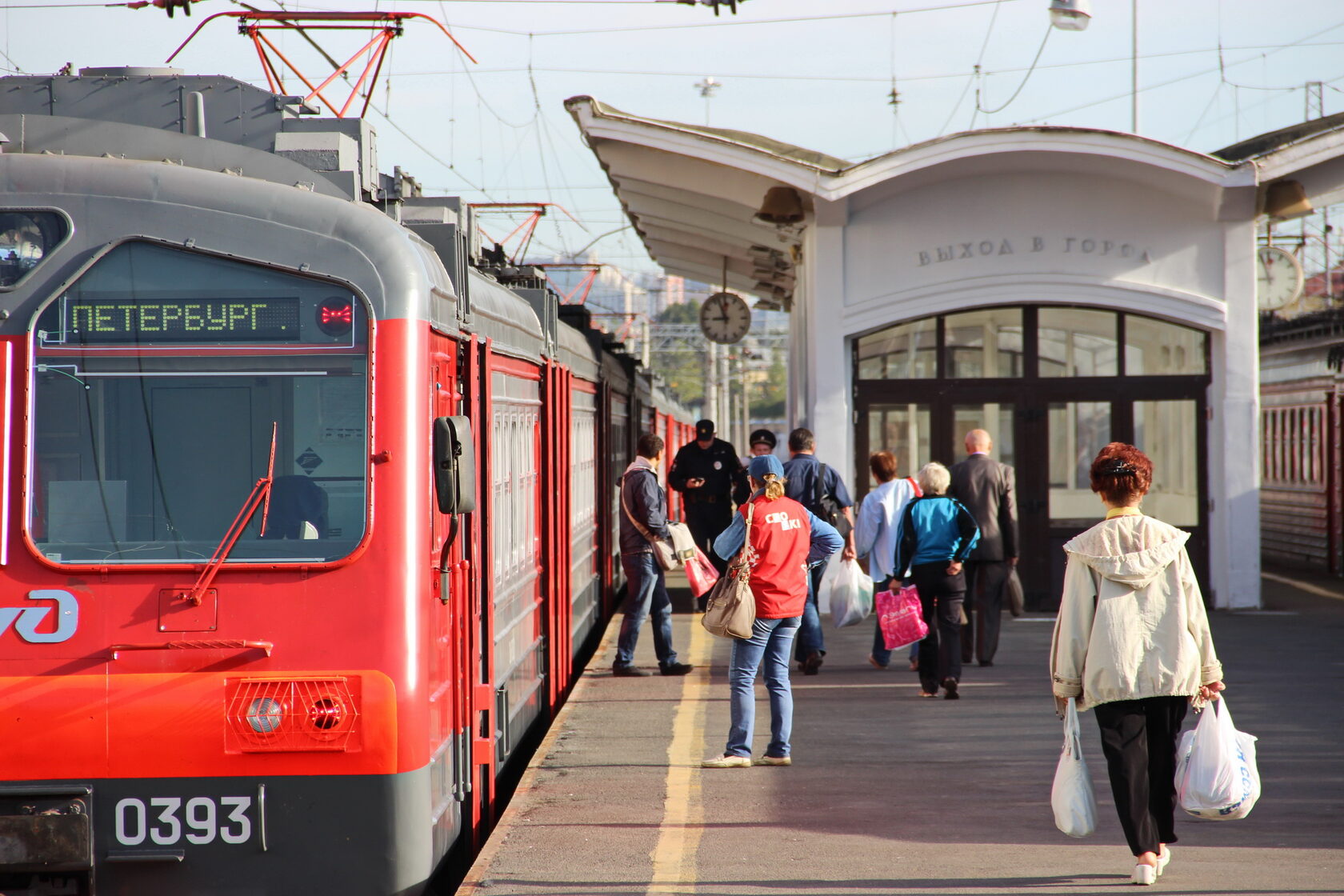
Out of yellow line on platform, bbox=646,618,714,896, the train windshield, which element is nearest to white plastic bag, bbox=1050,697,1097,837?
yellow line on platform, bbox=646,618,714,896

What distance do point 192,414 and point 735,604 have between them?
11.1 ft

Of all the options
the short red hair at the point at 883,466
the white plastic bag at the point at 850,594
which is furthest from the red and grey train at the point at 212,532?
the short red hair at the point at 883,466

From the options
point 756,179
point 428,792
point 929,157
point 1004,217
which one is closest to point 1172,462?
point 1004,217

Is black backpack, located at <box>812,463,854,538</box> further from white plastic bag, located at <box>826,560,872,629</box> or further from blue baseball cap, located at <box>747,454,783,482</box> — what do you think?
blue baseball cap, located at <box>747,454,783,482</box>

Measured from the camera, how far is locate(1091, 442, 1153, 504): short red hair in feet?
17.5

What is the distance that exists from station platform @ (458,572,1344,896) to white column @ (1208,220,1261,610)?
128 inches

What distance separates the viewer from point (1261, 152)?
14.1 meters

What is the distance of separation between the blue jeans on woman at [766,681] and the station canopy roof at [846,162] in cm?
697

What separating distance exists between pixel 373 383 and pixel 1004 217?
10.5 metres

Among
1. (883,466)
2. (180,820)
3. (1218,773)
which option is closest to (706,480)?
(883,466)

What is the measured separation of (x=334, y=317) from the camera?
15.3 ft

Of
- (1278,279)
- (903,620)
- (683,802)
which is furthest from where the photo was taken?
(1278,279)

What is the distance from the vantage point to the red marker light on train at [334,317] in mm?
4648

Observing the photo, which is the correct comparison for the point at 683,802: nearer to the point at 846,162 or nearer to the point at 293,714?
the point at 293,714
